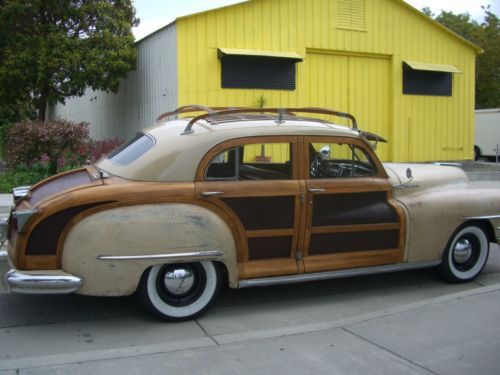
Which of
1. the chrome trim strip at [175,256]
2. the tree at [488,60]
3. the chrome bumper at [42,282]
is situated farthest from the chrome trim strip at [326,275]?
the tree at [488,60]

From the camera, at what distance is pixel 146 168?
4.69 metres

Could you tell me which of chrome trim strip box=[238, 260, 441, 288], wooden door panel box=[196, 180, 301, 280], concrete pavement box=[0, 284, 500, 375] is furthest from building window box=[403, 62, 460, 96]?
concrete pavement box=[0, 284, 500, 375]

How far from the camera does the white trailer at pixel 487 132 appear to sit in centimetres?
2525

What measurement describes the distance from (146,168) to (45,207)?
0.86 meters

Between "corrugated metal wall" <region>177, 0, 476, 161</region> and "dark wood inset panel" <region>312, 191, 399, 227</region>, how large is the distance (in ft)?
29.3

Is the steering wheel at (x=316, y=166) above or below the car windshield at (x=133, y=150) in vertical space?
below

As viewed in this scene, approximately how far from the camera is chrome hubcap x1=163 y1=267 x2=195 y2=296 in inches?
179

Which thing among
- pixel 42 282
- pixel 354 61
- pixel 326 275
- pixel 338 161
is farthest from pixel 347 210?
pixel 354 61

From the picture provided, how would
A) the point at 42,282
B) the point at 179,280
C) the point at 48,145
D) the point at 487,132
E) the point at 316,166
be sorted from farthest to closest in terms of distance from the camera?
1. the point at 487,132
2. the point at 48,145
3. the point at 316,166
4. the point at 179,280
5. the point at 42,282

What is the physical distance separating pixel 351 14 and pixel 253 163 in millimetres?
11787

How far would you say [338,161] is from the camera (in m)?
5.34

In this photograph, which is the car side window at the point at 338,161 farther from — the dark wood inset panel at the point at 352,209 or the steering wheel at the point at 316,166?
the dark wood inset panel at the point at 352,209

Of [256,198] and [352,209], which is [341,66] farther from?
[256,198]

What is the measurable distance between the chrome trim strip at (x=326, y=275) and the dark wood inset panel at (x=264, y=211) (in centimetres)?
45
